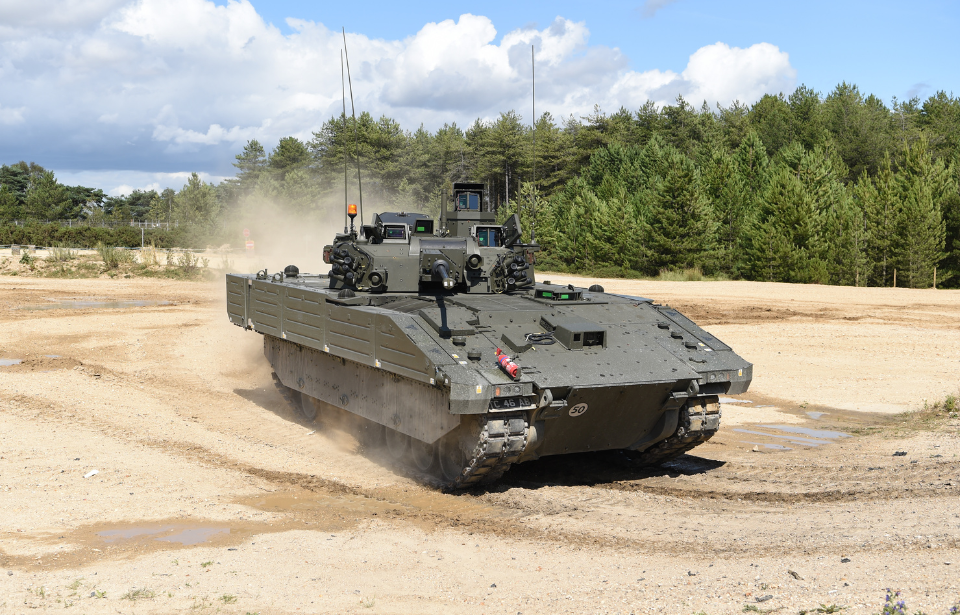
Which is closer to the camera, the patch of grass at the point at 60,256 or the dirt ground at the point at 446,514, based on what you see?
the dirt ground at the point at 446,514

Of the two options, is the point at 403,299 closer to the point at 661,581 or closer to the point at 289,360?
the point at 289,360

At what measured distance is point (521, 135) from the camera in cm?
6706

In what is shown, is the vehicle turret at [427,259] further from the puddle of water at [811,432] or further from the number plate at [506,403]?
the puddle of water at [811,432]

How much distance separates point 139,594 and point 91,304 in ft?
86.8

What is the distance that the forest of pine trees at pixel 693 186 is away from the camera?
42.0 metres

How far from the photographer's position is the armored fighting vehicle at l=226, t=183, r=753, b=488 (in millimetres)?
8453

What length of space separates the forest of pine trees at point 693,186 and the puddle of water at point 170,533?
12316 mm

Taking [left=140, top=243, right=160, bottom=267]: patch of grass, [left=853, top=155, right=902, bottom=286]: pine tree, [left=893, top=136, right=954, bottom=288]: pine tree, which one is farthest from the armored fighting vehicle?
[left=853, top=155, right=902, bottom=286]: pine tree

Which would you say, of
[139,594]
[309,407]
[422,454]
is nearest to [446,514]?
[422,454]

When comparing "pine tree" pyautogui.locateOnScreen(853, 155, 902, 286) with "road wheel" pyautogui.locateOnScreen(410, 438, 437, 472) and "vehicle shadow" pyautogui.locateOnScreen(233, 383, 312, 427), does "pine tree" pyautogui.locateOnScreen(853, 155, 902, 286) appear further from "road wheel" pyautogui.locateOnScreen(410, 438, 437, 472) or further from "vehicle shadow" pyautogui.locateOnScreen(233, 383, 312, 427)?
"road wheel" pyautogui.locateOnScreen(410, 438, 437, 472)

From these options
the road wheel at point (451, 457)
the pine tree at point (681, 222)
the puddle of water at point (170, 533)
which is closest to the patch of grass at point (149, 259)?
the pine tree at point (681, 222)

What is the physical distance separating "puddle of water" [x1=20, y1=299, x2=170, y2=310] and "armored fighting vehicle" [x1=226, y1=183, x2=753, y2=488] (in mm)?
18922

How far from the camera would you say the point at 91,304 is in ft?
98.6

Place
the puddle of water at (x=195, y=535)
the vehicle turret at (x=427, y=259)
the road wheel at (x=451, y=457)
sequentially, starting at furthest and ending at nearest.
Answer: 1. the vehicle turret at (x=427, y=259)
2. the road wheel at (x=451, y=457)
3. the puddle of water at (x=195, y=535)
